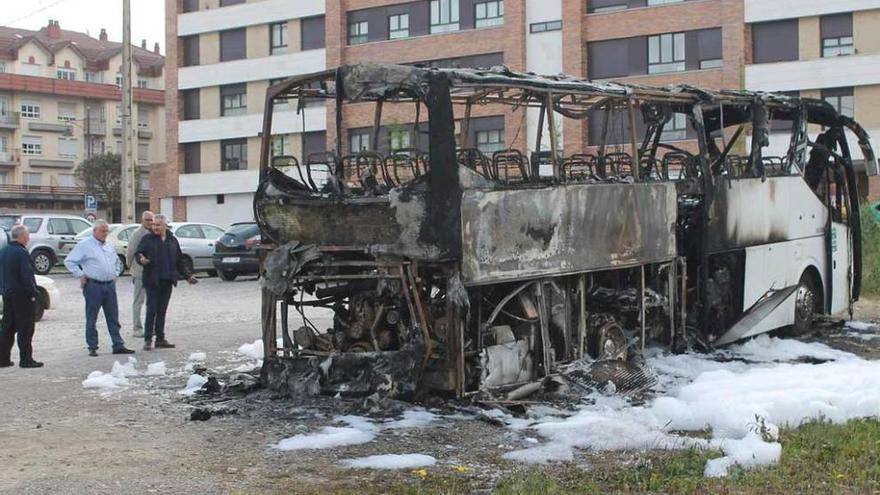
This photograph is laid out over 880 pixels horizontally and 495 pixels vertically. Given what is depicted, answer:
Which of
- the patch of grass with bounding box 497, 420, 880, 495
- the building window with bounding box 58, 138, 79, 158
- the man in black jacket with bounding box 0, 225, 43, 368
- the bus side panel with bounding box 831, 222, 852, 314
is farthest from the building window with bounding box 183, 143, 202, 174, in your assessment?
the patch of grass with bounding box 497, 420, 880, 495

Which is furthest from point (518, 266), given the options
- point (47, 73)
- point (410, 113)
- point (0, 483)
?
point (47, 73)

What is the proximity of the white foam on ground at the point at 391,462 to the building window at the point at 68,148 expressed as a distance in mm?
80916

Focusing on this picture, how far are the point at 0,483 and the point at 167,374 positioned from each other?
15.7ft

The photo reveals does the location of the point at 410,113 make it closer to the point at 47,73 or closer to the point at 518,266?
the point at 518,266

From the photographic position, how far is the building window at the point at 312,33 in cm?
5447

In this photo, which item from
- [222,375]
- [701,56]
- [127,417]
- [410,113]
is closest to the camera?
[127,417]

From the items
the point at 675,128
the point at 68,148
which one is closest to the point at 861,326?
the point at 675,128

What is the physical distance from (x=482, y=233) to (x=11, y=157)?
7840 cm

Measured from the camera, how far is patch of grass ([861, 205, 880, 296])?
1980 cm

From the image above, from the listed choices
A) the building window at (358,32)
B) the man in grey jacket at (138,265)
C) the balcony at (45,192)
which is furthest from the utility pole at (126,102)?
the balcony at (45,192)

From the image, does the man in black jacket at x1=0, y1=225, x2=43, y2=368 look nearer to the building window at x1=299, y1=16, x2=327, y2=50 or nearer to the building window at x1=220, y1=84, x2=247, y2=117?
the building window at x1=299, y1=16, x2=327, y2=50

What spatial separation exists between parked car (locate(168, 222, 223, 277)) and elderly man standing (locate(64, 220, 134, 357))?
1518 cm

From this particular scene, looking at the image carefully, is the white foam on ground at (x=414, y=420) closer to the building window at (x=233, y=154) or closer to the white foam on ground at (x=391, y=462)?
the white foam on ground at (x=391, y=462)

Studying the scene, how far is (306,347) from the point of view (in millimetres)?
9898
